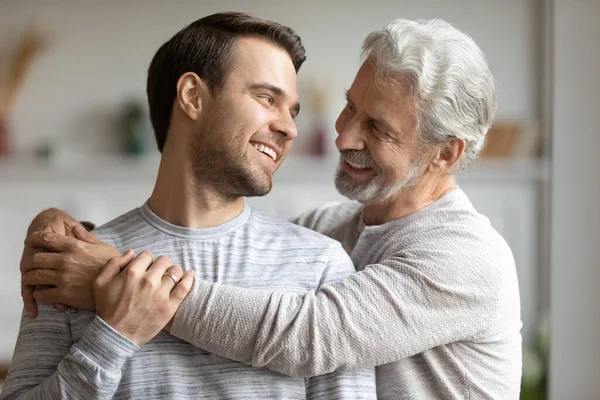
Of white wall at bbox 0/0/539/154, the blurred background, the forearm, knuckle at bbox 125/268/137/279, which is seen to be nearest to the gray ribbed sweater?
the forearm

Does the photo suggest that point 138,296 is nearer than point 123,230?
Yes

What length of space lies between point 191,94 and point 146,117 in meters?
3.82

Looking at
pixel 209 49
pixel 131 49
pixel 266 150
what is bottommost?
pixel 266 150

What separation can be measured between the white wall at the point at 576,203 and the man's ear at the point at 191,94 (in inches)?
53.0

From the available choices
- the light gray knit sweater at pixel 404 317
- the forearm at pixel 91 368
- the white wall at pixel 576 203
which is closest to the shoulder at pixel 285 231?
the light gray knit sweater at pixel 404 317

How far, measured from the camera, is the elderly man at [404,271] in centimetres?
164

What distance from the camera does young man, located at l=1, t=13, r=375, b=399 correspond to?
1.60 m

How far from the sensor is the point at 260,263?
181 cm

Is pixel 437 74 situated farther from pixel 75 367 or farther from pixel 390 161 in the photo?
pixel 75 367

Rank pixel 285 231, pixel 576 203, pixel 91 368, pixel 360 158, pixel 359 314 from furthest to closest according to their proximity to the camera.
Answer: pixel 576 203 → pixel 360 158 → pixel 285 231 → pixel 359 314 → pixel 91 368

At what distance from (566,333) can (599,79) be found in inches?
33.5

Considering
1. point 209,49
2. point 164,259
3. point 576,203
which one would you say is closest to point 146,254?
point 164,259

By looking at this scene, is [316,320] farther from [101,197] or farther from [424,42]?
[101,197]

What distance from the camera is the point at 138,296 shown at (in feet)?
5.24
